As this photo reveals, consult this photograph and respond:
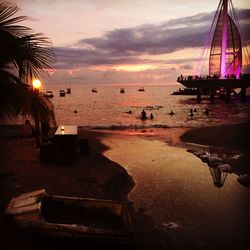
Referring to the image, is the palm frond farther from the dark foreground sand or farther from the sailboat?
the sailboat

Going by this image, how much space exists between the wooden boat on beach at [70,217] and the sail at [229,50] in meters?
107

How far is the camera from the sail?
110094mm

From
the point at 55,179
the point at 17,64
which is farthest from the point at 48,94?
the point at 17,64

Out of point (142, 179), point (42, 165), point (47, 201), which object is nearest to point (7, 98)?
point (47, 201)

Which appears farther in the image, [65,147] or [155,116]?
[155,116]

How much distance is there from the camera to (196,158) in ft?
55.4

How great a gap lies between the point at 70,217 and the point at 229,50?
119 metres

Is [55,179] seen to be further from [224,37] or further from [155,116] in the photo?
[224,37]

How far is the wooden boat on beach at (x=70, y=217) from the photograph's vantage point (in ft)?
19.6

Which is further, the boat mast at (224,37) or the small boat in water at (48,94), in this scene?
the boat mast at (224,37)

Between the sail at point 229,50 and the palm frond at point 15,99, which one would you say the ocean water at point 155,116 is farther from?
the sail at point 229,50

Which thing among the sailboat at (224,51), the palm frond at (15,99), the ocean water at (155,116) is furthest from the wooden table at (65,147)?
the sailboat at (224,51)

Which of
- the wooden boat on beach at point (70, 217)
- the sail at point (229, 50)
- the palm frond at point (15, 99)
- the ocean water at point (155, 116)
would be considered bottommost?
the ocean water at point (155, 116)

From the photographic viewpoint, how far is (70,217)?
280 inches
